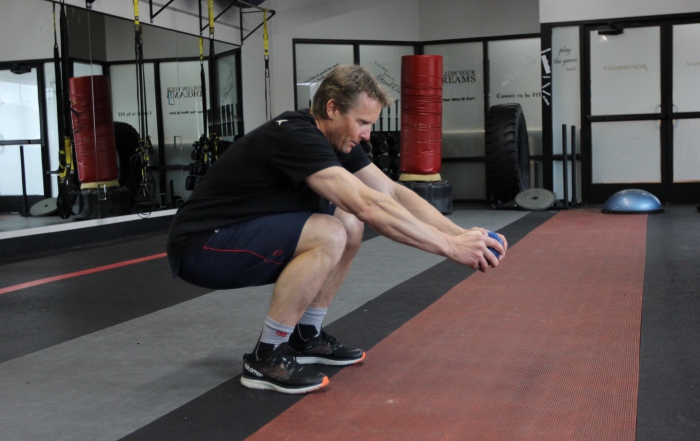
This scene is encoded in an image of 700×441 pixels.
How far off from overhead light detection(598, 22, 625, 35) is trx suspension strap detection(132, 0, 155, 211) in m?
4.86

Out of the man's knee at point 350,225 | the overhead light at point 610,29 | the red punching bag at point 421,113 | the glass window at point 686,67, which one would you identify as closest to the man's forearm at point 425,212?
the man's knee at point 350,225

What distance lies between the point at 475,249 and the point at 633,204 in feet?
18.3

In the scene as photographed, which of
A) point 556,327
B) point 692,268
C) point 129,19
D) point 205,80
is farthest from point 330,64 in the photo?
point 556,327

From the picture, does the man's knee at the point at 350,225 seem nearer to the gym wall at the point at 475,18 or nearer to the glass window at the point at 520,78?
the glass window at the point at 520,78

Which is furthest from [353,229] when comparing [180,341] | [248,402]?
[180,341]

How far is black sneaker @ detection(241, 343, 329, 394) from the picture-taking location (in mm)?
1982

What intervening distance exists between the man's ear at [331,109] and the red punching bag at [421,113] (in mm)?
4995

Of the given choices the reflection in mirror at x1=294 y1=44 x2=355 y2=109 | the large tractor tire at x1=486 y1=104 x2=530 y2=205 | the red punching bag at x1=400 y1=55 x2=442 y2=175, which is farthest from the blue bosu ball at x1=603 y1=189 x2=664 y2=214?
the reflection in mirror at x1=294 y1=44 x2=355 y2=109

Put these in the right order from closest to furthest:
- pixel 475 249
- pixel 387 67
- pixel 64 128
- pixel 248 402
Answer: pixel 475 249, pixel 248 402, pixel 64 128, pixel 387 67

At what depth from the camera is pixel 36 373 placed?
225cm

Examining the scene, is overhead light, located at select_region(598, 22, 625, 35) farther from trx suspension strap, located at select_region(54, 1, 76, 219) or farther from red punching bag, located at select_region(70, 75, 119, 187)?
trx suspension strap, located at select_region(54, 1, 76, 219)

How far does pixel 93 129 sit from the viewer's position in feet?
19.2

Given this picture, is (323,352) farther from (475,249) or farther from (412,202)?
(475,249)

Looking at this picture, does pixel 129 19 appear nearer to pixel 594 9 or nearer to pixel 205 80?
pixel 205 80
